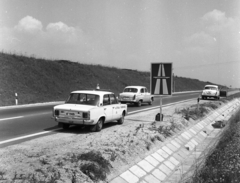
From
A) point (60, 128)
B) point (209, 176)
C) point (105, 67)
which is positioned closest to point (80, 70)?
point (105, 67)

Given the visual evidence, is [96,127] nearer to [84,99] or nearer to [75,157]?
[84,99]

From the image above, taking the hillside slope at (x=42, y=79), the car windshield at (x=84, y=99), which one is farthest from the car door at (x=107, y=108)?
the hillside slope at (x=42, y=79)

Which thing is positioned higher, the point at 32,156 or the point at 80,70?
the point at 80,70

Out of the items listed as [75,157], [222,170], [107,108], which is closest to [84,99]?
[107,108]

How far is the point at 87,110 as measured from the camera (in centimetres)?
985

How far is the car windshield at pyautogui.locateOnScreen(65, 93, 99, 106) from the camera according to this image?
10.7m

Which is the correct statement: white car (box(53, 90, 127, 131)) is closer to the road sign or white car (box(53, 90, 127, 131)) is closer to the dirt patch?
the dirt patch

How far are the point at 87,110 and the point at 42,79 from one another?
28.0 metres

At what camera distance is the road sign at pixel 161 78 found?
1232 cm

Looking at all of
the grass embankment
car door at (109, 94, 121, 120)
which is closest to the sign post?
car door at (109, 94, 121, 120)

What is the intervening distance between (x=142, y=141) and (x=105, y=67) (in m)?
56.3

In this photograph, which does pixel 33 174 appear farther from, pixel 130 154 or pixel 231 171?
pixel 231 171

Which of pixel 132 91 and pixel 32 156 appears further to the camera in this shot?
pixel 132 91

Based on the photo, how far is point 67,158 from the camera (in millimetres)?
6164
